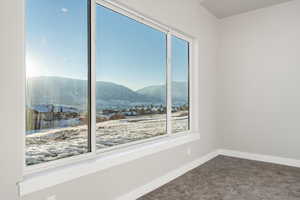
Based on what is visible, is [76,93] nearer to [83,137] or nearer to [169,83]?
[83,137]

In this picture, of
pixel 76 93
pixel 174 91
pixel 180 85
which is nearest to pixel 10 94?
pixel 76 93

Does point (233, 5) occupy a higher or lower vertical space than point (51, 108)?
higher

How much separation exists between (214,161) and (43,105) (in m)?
3.24

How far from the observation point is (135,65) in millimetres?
2586

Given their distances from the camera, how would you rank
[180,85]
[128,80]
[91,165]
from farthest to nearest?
[180,85] < [128,80] < [91,165]

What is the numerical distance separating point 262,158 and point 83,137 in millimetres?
3466

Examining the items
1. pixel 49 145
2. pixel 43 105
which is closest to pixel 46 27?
pixel 43 105

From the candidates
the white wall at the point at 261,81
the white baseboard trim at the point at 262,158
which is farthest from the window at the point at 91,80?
the white baseboard trim at the point at 262,158

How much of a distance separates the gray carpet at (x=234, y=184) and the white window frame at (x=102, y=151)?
1.75ft

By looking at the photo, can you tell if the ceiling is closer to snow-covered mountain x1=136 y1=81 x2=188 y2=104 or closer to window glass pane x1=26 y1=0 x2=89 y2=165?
snow-covered mountain x1=136 y1=81 x2=188 y2=104

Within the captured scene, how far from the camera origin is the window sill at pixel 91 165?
151 centimetres

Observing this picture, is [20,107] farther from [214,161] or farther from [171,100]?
[214,161]

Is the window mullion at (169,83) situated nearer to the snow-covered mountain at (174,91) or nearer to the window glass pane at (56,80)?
the snow-covered mountain at (174,91)

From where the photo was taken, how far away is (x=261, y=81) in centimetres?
385
